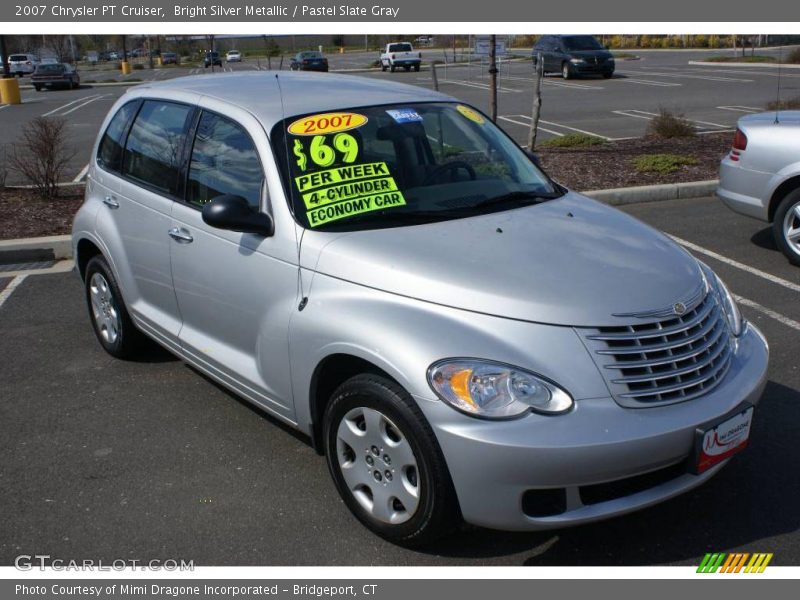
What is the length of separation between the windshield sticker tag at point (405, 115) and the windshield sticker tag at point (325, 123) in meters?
0.20

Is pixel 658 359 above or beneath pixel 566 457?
above

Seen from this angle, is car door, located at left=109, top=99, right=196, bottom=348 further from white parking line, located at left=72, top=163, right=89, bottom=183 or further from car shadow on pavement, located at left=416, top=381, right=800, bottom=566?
Result: white parking line, located at left=72, top=163, right=89, bottom=183

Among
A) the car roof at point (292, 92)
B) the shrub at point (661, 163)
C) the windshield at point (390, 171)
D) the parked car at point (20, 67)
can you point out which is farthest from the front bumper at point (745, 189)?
the parked car at point (20, 67)

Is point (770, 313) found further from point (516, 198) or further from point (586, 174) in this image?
point (586, 174)

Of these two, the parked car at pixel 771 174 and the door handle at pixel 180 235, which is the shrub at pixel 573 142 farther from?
the door handle at pixel 180 235

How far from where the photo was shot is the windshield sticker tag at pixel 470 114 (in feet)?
15.8

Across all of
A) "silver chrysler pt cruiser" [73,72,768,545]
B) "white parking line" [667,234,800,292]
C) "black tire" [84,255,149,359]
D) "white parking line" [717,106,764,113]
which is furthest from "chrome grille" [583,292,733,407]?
"white parking line" [717,106,764,113]

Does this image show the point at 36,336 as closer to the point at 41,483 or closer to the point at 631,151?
the point at 41,483

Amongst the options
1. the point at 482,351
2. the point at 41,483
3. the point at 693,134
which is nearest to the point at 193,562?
the point at 41,483

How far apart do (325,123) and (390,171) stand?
406 mm

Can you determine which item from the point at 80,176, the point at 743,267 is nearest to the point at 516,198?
the point at 743,267

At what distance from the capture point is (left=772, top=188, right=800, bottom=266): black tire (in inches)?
282

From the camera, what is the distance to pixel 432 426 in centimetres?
308

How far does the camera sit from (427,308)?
3.29 metres
